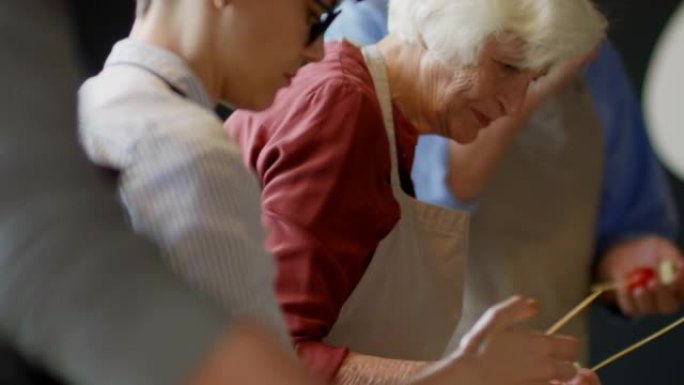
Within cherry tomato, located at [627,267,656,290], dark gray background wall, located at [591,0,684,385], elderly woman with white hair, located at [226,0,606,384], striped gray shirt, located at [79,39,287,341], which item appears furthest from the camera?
dark gray background wall, located at [591,0,684,385]

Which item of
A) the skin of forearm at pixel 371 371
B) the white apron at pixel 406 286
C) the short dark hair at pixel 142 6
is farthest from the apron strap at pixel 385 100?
the short dark hair at pixel 142 6

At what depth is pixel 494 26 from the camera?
36.6 inches

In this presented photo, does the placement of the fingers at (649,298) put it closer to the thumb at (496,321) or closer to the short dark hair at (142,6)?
the thumb at (496,321)

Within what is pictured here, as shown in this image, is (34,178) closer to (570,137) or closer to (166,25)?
(166,25)

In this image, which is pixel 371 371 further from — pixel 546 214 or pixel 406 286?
pixel 546 214

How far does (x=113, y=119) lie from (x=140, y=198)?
0.07m

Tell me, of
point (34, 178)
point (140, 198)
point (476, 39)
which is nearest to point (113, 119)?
point (140, 198)

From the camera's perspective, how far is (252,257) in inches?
20.4

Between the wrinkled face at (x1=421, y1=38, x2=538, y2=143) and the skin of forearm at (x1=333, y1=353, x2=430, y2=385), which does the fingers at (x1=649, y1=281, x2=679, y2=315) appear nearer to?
the wrinkled face at (x1=421, y1=38, x2=538, y2=143)

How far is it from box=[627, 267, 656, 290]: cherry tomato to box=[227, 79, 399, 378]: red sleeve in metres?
0.39

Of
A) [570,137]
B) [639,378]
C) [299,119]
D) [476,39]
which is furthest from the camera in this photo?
[639,378]

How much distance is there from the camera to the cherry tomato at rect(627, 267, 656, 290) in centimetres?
116

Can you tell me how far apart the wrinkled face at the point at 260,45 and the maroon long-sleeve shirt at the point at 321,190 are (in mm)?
110

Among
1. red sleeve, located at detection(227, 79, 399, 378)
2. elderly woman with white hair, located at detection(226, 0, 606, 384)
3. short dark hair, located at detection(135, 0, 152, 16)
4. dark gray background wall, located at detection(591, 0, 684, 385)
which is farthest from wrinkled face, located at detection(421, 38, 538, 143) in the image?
dark gray background wall, located at detection(591, 0, 684, 385)
